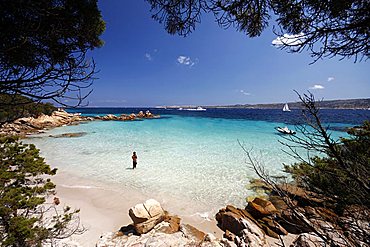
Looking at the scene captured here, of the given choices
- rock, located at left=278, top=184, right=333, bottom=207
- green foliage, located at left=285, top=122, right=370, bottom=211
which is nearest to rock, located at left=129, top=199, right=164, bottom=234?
rock, located at left=278, top=184, right=333, bottom=207

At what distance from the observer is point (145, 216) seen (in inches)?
203

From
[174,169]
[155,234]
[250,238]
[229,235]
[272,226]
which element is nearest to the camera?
[250,238]

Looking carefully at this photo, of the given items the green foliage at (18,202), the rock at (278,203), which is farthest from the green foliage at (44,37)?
the rock at (278,203)

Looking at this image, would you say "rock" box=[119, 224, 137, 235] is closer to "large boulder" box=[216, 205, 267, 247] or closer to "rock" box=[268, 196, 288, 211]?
"large boulder" box=[216, 205, 267, 247]

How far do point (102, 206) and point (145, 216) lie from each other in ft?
8.45

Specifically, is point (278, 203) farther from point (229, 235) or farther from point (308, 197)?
point (308, 197)

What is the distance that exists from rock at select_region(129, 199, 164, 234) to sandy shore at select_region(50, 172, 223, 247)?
0.84 metres

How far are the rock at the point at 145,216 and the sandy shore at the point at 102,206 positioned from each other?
837mm

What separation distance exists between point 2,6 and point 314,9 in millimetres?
3753

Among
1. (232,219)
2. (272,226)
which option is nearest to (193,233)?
(232,219)

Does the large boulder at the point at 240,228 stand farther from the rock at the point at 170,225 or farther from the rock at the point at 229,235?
the rock at the point at 170,225

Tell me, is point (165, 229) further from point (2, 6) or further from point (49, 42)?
point (2, 6)

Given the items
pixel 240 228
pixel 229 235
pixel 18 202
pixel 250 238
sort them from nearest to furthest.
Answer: pixel 18 202, pixel 250 238, pixel 229 235, pixel 240 228

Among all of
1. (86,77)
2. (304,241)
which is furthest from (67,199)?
(304,241)
